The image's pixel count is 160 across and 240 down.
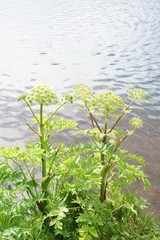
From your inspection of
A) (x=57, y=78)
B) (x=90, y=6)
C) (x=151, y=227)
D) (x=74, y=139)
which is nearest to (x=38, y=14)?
(x=90, y=6)

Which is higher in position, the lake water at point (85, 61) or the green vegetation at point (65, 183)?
the lake water at point (85, 61)

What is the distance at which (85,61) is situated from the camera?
15.6 m

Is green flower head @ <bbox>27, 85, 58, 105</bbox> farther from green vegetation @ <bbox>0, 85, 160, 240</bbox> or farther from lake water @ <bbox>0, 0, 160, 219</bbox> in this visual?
lake water @ <bbox>0, 0, 160, 219</bbox>

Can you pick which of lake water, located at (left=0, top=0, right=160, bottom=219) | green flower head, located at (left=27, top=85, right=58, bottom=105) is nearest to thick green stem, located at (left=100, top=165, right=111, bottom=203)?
green flower head, located at (left=27, top=85, right=58, bottom=105)

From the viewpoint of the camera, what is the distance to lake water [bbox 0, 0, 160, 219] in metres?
8.44

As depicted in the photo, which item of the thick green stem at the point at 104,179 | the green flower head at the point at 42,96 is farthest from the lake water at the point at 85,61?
the green flower head at the point at 42,96

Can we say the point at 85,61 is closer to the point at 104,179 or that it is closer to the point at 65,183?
the point at 104,179

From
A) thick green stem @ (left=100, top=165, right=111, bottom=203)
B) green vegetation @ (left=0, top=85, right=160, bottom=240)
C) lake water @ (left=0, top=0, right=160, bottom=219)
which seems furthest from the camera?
lake water @ (left=0, top=0, right=160, bottom=219)

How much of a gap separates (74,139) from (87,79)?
17.2ft

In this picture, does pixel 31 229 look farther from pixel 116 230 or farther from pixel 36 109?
pixel 36 109

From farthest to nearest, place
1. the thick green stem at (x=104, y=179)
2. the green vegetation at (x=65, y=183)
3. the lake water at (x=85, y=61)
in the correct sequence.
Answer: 1. the lake water at (x=85, y=61)
2. the thick green stem at (x=104, y=179)
3. the green vegetation at (x=65, y=183)

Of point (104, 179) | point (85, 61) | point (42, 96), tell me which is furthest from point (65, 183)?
point (85, 61)

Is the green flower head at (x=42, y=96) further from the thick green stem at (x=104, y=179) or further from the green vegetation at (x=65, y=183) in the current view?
the thick green stem at (x=104, y=179)

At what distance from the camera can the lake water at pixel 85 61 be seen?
332 inches
